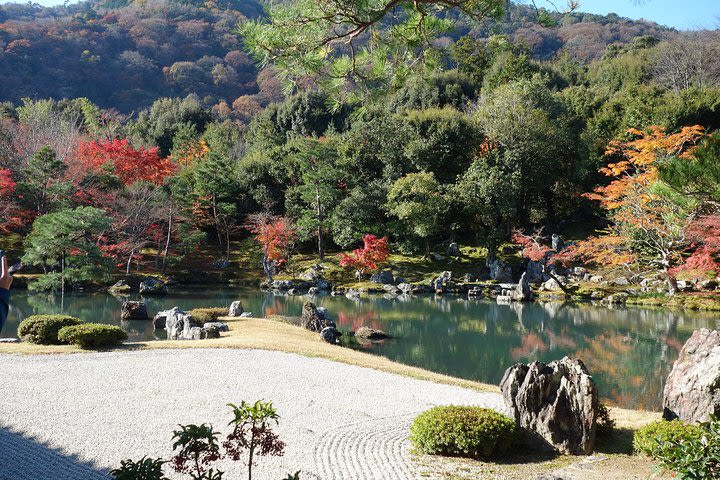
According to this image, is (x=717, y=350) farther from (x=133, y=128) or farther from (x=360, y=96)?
(x=133, y=128)

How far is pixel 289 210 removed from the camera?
32.2m

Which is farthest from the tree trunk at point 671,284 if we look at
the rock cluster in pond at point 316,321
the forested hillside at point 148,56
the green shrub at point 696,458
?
the forested hillside at point 148,56

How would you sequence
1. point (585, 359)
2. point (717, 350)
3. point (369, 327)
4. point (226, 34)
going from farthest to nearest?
1. point (226, 34)
2. point (369, 327)
3. point (585, 359)
4. point (717, 350)

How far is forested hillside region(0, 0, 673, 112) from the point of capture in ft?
187

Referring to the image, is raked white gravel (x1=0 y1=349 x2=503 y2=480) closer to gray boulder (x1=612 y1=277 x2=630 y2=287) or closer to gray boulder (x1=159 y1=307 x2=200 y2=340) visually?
gray boulder (x1=159 y1=307 x2=200 y2=340)

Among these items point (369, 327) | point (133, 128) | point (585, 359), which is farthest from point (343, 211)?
point (133, 128)

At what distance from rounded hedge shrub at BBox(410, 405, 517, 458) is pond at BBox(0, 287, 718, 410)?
470 centimetres

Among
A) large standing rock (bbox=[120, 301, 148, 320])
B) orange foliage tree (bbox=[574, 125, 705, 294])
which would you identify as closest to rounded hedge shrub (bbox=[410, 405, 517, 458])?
large standing rock (bbox=[120, 301, 148, 320])

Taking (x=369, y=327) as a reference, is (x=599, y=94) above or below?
above

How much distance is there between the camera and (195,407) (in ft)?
23.2

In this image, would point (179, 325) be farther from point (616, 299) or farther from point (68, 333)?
point (616, 299)

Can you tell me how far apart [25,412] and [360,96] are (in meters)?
5.53

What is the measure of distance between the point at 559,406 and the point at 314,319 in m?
10.3

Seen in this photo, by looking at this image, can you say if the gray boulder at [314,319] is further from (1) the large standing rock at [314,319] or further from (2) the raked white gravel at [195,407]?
(2) the raked white gravel at [195,407]
